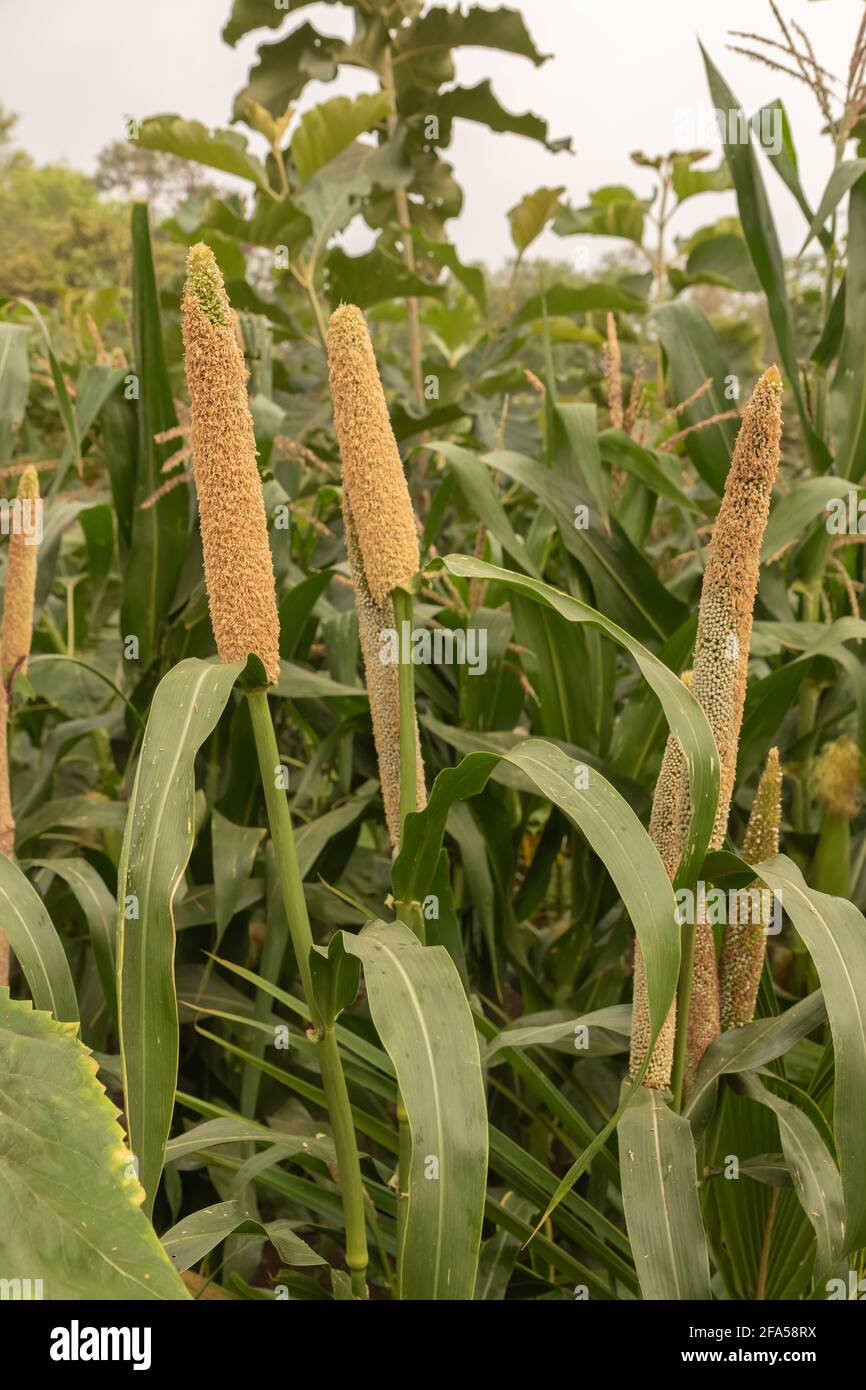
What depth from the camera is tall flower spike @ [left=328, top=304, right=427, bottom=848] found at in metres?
0.82

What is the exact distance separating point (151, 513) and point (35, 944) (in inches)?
27.3

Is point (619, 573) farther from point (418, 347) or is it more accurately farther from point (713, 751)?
point (418, 347)

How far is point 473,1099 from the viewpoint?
0.72m

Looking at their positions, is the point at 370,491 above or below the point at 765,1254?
above

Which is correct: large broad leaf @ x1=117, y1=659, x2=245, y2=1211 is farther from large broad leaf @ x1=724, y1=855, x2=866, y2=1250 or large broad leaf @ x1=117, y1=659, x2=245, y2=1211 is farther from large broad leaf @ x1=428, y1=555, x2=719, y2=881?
large broad leaf @ x1=724, y1=855, x2=866, y2=1250

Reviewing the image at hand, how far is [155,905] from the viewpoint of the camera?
27.9 inches

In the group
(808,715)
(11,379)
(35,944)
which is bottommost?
(35,944)

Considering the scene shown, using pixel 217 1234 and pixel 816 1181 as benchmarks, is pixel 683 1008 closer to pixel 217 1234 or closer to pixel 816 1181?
pixel 816 1181

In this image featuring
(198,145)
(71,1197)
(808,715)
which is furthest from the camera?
(198,145)

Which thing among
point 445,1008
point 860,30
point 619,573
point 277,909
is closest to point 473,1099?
point 445,1008

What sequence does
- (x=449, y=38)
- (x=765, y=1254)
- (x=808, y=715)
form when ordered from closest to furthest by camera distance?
(x=765, y=1254)
(x=808, y=715)
(x=449, y=38)

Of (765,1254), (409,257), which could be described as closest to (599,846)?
(765,1254)

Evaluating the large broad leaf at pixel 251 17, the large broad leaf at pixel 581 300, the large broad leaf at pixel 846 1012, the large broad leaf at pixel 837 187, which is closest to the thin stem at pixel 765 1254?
the large broad leaf at pixel 846 1012
